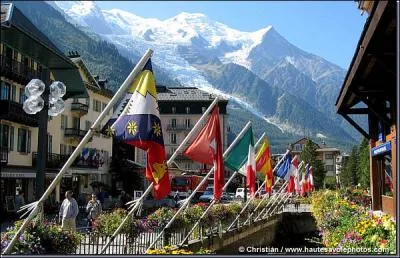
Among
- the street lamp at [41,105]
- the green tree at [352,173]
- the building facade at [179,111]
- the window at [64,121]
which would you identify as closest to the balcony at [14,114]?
the window at [64,121]

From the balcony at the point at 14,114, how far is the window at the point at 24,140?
0.74 meters

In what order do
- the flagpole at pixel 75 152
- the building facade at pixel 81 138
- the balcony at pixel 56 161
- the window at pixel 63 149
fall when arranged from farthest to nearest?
the window at pixel 63 149
the building facade at pixel 81 138
the balcony at pixel 56 161
the flagpole at pixel 75 152

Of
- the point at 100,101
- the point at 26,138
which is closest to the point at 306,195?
the point at 100,101

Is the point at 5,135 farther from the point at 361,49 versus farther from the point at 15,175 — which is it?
the point at 361,49

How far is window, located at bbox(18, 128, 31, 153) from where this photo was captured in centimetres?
4038

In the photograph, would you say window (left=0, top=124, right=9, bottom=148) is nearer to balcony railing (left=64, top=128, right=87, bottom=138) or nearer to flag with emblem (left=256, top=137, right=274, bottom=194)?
balcony railing (left=64, top=128, right=87, bottom=138)

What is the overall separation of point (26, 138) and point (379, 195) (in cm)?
2588

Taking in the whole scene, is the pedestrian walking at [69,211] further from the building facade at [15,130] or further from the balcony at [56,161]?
the balcony at [56,161]

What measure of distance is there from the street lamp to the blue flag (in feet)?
76.4

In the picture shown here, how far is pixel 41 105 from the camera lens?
10.7m

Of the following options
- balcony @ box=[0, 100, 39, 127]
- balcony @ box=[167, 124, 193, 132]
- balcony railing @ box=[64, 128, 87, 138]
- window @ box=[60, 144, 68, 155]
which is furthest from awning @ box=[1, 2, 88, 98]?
balcony @ box=[167, 124, 193, 132]

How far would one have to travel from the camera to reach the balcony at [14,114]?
3544 centimetres

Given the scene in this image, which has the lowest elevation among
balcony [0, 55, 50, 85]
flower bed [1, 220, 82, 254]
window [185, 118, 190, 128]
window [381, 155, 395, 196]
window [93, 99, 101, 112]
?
flower bed [1, 220, 82, 254]

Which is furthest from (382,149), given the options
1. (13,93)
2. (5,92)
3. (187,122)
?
(187,122)
